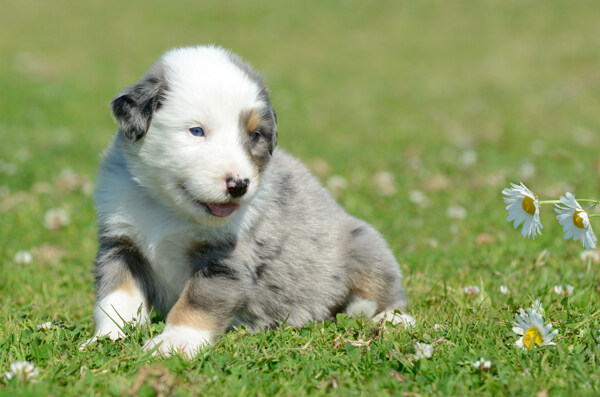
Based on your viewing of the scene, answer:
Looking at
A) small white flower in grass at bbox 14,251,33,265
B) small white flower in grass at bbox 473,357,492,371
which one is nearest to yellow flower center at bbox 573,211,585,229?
small white flower in grass at bbox 473,357,492,371

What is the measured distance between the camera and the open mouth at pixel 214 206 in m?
3.47

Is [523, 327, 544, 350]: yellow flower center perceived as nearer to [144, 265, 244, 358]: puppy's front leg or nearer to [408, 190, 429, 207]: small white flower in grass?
[144, 265, 244, 358]: puppy's front leg

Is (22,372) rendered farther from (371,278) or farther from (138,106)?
(371,278)

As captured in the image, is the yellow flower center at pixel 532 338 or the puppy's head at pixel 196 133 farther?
the puppy's head at pixel 196 133

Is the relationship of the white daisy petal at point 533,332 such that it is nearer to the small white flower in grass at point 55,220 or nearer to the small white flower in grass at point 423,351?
the small white flower in grass at point 423,351

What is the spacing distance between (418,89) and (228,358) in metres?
12.4

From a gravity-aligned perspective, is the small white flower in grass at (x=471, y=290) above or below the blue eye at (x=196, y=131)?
below

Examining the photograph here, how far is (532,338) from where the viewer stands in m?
3.29

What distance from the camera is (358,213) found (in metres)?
6.75

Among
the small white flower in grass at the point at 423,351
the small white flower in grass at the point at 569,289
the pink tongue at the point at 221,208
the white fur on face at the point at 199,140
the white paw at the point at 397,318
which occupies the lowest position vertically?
the small white flower in grass at the point at 569,289

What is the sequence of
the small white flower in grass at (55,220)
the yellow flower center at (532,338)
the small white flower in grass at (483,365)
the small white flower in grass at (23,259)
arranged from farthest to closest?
the small white flower in grass at (55,220) → the small white flower in grass at (23,259) → the yellow flower center at (532,338) → the small white flower in grass at (483,365)

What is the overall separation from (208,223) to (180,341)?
0.63m

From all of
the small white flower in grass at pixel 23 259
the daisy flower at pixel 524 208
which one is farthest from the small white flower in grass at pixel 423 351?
the small white flower in grass at pixel 23 259

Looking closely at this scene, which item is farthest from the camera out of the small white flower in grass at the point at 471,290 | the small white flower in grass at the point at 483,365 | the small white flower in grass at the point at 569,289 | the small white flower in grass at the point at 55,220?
the small white flower in grass at the point at 55,220
